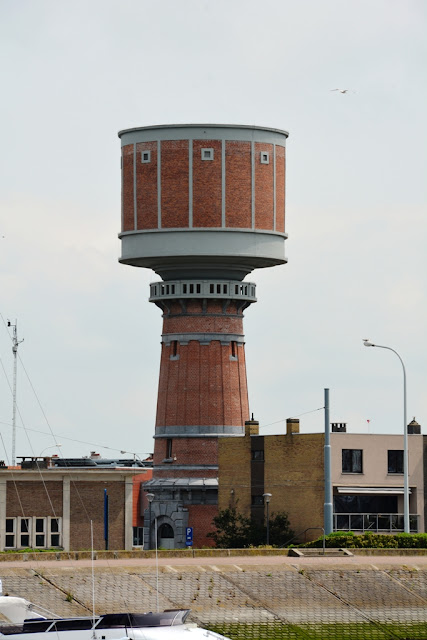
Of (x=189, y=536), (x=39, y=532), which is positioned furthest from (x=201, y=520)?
(x=39, y=532)

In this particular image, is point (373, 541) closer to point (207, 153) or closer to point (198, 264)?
point (198, 264)

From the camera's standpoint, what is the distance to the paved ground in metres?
55.1

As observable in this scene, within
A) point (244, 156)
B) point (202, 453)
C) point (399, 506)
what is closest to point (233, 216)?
point (244, 156)

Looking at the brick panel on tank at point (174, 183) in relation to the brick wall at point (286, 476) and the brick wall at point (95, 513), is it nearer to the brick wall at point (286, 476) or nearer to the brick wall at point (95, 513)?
the brick wall at point (286, 476)

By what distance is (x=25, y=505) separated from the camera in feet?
307

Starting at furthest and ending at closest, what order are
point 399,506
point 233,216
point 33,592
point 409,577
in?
point 233,216
point 399,506
point 409,577
point 33,592

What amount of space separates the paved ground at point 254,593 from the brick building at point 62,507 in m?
30.9

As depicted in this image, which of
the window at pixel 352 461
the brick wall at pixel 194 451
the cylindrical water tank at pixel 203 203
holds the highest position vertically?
the cylindrical water tank at pixel 203 203

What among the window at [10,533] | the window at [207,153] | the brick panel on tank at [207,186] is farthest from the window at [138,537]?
the window at [207,153]

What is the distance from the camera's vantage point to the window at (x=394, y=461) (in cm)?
9194

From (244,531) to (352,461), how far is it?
766 cm

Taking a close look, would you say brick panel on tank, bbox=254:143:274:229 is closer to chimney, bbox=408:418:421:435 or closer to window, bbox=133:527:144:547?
chimney, bbox=408:418:421:435

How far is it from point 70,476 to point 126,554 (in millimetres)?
30583

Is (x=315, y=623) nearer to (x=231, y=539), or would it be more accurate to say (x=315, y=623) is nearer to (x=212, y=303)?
(x=231, y=539)
